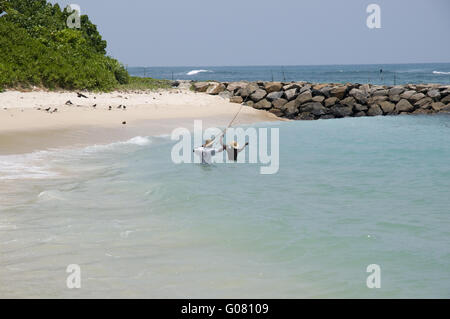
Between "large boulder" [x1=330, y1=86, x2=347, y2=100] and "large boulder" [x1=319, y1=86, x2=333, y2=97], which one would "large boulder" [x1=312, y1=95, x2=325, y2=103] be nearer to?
"large boulder" [x1=319, y1=86, x2=333, y2=97]

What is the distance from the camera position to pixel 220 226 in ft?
31.8

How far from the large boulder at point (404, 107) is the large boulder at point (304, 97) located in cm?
558

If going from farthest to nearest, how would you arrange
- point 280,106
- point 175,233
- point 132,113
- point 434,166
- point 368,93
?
1. point 368,93
2. point 280,106
3. point 132,113
4. point 434,166
5. point 175,233

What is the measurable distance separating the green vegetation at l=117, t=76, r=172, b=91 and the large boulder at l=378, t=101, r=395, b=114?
1319cm

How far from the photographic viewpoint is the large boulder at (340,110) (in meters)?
30.3
